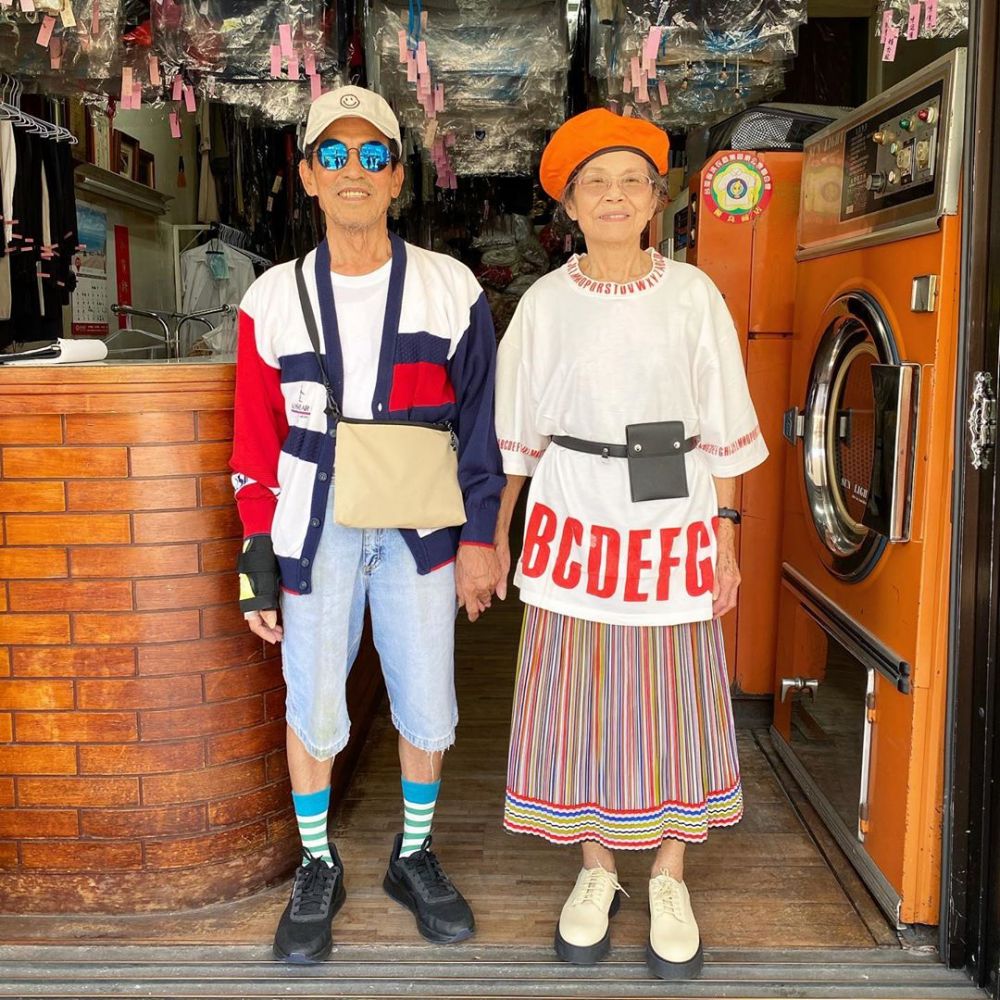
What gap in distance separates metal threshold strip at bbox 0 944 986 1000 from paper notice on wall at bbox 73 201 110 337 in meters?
3.81

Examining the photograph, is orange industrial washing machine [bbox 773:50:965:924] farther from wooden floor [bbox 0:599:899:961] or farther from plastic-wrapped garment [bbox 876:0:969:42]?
plastic-wrapped garment [bbox 876:0:969:42]

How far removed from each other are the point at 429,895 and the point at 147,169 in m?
5.04

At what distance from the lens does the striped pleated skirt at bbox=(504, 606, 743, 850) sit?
6.57 ft

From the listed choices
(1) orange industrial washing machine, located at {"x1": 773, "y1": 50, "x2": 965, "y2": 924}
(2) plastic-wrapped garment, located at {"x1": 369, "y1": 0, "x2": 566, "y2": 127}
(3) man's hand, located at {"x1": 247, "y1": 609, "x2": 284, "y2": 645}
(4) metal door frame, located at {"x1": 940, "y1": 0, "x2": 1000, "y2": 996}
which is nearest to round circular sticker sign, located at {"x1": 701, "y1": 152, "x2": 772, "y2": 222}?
(1) orange industrial washing machine, located at {"x1": 773, "y1": 50, "x2": 965, "y2": 924}

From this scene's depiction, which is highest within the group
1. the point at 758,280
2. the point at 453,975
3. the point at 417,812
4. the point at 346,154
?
the point at 346,154

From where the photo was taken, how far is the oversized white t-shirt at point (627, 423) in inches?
75.9

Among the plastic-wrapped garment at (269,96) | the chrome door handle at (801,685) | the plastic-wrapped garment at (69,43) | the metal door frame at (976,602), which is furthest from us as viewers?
the plastic-wrapped garment at (269,96)

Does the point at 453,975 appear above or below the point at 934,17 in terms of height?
below

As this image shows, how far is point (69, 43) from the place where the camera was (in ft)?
10.2

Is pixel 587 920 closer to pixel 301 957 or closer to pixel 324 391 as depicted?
pixel 301 957

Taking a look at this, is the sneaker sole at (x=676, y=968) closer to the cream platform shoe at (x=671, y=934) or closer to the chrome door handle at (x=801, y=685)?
the cream platform shoe at (x=671, y=934)

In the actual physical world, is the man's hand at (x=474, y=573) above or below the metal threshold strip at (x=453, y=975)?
above

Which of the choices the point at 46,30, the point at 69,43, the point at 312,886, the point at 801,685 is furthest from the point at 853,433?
the point at 69,43

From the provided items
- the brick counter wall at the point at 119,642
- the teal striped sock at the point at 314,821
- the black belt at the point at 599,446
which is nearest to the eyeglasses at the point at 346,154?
the brick counter wall at the point at 119,642
